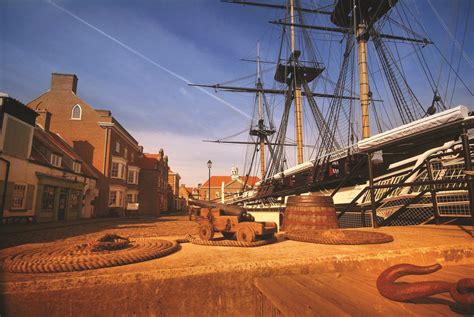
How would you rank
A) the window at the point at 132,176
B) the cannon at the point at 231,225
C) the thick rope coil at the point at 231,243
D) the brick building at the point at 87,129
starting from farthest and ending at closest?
the window at the point at 132,176 → the brick building at the point at 87,129 → the cannon at the point at 231,225 → the thick rope coil at the point at 231,243

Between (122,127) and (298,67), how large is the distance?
23588 mm

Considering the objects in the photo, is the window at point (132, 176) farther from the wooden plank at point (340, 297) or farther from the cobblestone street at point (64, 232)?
the wooden plank at point (340, 297)

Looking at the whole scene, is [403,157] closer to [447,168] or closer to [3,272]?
[447,168]

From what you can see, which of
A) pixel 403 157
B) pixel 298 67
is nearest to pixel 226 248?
pixel 403 157

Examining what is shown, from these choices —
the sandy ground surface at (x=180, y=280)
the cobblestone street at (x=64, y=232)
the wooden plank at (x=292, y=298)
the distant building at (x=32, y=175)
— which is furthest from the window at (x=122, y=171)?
the wooden plank at (x=292, y=298)

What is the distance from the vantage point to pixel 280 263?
2678mm

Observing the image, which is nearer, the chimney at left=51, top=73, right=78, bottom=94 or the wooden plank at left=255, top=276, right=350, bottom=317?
the wooden plank at left=255, top=276, right=350, bottom=317

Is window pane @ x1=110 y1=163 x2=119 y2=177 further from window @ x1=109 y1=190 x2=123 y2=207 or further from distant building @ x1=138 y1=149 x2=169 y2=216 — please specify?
distant building @ x1=138 y1=149 x2=169 y2=216

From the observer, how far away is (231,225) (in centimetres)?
421

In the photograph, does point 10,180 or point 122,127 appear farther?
point 122,127

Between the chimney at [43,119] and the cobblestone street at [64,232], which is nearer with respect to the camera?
the cobblestone street at [64,232]

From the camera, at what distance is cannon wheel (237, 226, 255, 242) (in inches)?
149

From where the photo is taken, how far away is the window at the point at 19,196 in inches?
632

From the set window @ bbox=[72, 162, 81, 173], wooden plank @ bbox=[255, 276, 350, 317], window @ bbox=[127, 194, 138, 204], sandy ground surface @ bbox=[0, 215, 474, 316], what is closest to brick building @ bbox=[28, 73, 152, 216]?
window @ bbox=[72, 162, 81, 173]
